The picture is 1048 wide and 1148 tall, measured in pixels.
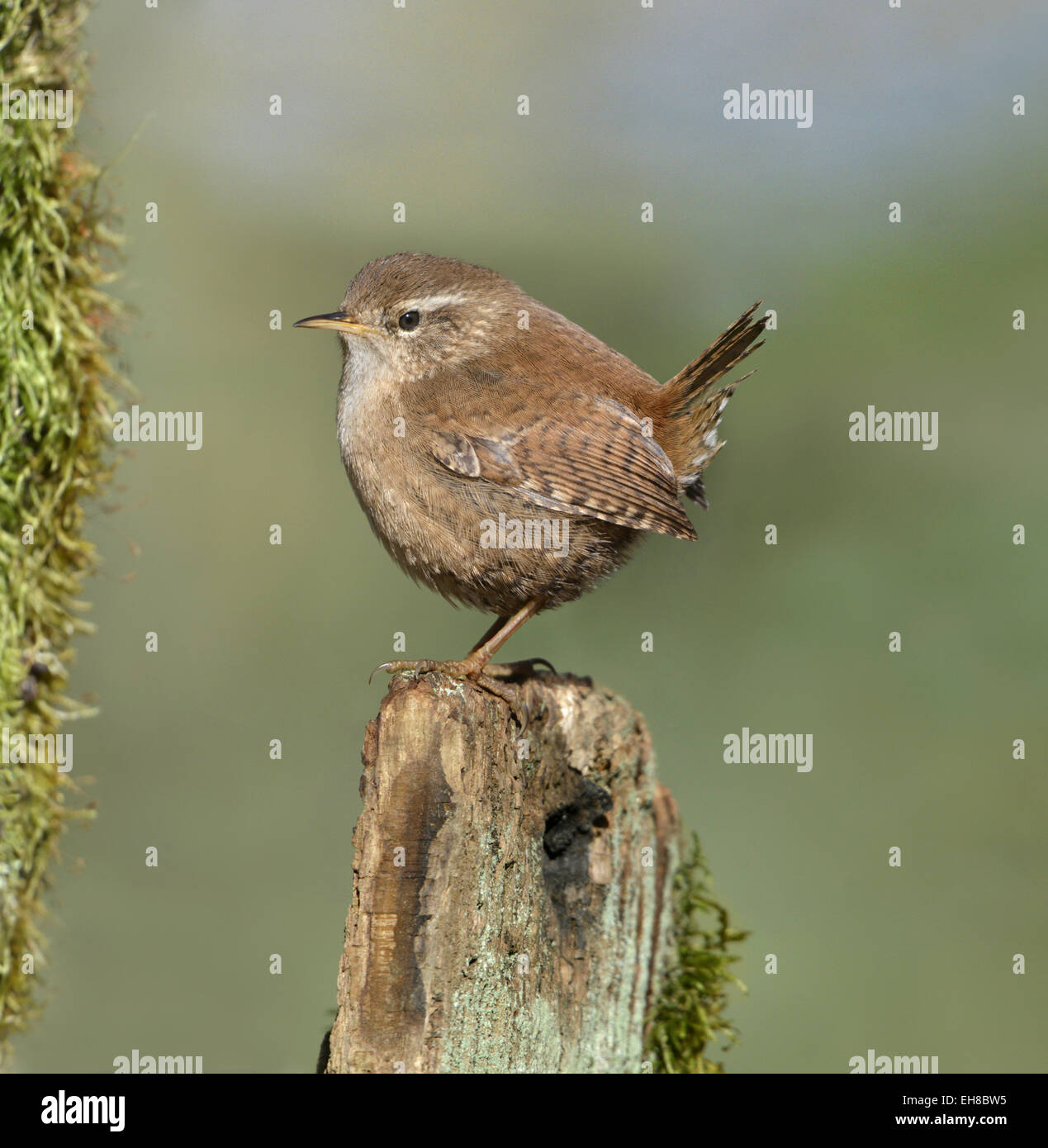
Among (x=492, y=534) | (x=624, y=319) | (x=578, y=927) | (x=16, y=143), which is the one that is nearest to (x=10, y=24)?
(x=16, y=143)

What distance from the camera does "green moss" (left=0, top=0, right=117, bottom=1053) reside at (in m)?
2.76

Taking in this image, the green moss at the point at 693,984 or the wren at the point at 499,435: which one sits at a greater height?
the wren at the point at 499,435

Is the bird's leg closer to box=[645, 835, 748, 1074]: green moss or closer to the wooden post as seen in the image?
the wooden post

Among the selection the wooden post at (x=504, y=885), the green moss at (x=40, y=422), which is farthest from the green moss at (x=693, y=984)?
the green moss at (x=40, y=422)

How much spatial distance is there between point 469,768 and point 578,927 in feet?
3.43

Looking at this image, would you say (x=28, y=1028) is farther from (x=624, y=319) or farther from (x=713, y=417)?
(x=624, y=319)

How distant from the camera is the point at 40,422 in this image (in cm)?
278

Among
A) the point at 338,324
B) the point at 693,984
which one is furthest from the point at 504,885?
the point at 338,324

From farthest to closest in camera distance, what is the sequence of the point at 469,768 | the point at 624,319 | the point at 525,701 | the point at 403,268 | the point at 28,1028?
the point at 624,319, the point at 403,268, the point at 525,701, the point at 28,1028, the point at 469,768

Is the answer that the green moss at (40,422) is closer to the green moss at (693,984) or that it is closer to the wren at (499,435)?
the wren at (499,435)

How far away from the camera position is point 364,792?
8.91ft

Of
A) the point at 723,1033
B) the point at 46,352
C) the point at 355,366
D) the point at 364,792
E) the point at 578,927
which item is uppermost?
the point at 355,366

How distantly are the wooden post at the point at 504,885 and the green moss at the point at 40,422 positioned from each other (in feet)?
3.18

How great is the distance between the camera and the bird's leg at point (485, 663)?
327 centimetres
